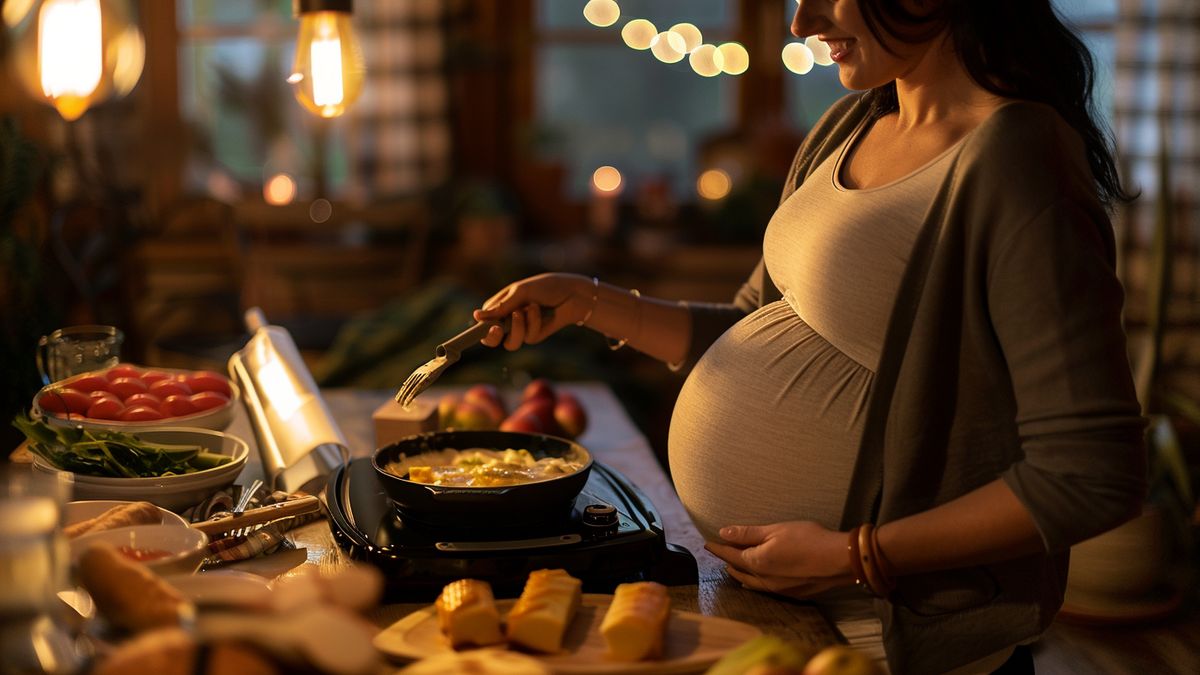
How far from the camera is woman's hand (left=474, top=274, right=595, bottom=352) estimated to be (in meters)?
1.62

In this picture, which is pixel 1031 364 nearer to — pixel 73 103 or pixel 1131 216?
pixel 73 103

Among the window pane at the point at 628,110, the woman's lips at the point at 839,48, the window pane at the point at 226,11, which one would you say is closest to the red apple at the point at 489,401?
the woman's lips at the point at 839,48

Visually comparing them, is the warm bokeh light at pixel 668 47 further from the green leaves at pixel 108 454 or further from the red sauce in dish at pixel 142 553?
the red sauce in dish at pixel 142 553

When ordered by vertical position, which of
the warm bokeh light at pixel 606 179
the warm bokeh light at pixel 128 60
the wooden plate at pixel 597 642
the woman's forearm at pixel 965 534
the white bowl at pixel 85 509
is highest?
the warm bokeh light at pixel 128 60

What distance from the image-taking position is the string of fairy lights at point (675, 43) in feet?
17.8

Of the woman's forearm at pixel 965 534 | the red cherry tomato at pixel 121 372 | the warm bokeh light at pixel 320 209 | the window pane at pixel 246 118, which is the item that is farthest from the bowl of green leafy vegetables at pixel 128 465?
the window pane at pixel 246 118

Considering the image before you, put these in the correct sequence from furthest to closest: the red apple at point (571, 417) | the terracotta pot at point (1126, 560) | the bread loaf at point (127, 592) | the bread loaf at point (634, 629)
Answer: the terracotta pot at point (1126, 560) < the red apple at point (571, 417) < the bread loaf at point (634, 629) < the bread loaf at point (127, 592)

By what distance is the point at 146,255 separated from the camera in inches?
202

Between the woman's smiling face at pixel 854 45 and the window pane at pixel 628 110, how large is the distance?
400 cm

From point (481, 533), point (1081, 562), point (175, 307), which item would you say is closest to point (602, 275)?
point (175, 307)

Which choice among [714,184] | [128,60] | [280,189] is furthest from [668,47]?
[128,60]

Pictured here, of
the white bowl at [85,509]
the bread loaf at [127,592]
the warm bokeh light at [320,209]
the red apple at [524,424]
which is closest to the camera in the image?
the bread loaf at [127,592]

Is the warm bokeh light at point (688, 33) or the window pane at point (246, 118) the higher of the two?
the warm bokeh light at point (688, 33)

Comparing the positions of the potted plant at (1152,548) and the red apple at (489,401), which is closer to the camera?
the red apple at (489,401)
